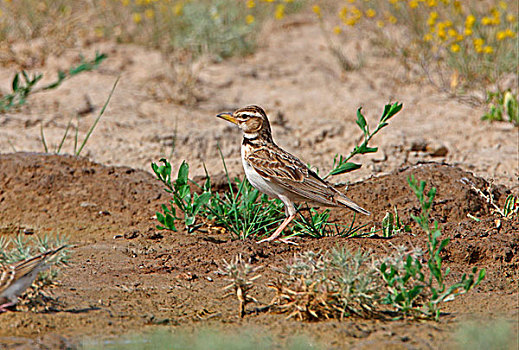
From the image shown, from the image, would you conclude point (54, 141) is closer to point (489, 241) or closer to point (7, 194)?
point (7, 194)

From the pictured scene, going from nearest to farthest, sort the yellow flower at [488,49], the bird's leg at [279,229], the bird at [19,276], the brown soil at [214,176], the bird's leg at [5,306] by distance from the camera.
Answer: the bird at [19,276]
the bird's leg at [5,306]
the brown soil at [214,176]
the bird's leg at [279,229]
the yellow flower at [488,49]

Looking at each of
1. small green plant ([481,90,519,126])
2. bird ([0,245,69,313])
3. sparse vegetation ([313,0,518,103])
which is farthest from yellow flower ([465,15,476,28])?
bird ([0,245,69,313])

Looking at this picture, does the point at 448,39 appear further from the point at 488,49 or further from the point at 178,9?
the point at 178,9

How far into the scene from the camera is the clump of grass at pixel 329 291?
4398mm

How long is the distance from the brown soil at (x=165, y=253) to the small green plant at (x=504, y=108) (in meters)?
2.55

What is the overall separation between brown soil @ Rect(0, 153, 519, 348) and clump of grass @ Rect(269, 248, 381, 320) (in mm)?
89

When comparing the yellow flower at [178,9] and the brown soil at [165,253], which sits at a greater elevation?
the yellow flower at [178,9]

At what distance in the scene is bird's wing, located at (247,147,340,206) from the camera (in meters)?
5.93

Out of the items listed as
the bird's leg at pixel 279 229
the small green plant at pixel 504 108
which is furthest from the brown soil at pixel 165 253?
the small green plant at pixel 504 108

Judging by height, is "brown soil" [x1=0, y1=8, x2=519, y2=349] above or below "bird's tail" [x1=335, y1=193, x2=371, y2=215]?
below

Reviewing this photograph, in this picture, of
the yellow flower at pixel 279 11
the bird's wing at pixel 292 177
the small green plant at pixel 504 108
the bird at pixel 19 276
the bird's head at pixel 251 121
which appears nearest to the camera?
the bird at pixel 19 276

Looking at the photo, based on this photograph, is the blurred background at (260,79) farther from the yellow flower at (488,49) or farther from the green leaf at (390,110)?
the green leaf at (390,110)

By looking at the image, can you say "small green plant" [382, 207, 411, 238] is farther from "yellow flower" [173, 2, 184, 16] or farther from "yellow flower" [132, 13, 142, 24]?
"yellow flower" [132, 13, 142, 24]

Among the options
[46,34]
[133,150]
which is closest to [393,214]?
[133,150]
